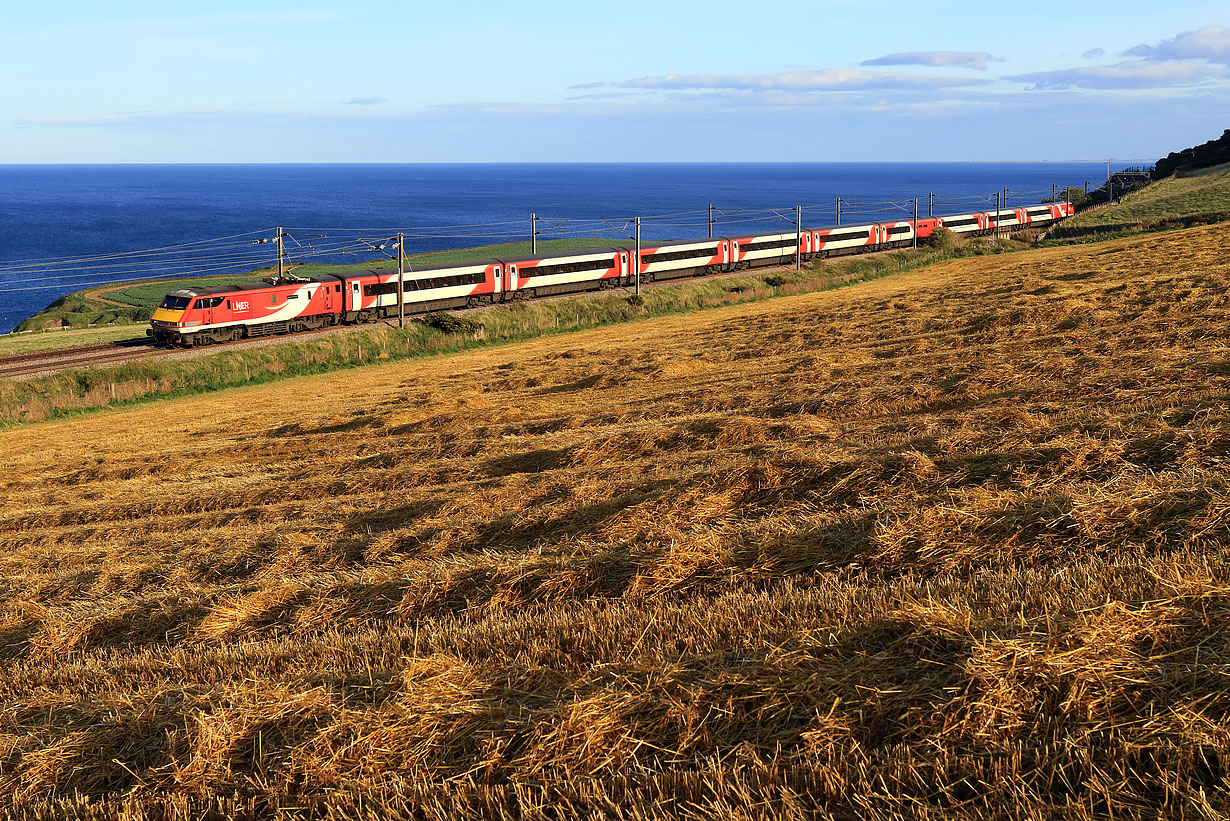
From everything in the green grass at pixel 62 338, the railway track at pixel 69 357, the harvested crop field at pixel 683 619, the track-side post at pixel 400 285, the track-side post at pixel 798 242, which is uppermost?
the track-side post at pixel 798 242

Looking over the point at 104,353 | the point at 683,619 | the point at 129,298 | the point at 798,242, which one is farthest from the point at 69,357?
the point at 129,298

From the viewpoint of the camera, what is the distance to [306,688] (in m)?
5.45

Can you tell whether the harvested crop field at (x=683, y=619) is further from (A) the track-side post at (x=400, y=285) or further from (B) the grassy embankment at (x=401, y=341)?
(A) the track-side post at (x=400, y=285)

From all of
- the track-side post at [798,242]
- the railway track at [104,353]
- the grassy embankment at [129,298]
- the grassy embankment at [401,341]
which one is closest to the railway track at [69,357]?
the railway track at [104,353]

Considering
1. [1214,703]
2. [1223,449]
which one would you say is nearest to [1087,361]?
[1223,449]

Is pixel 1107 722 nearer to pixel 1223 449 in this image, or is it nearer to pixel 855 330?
pixel 1223 449

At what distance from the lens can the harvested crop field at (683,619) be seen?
4.09m

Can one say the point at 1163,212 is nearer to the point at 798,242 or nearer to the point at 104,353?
the point at 798,242

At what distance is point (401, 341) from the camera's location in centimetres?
4169

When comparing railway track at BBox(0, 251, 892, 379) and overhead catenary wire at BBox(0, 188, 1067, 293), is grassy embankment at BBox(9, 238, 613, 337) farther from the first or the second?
railway track at BBox(0, 251, 892, 379)

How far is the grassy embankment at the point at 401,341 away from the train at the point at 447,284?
10.2 feet

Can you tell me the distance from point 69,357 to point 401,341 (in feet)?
44.9

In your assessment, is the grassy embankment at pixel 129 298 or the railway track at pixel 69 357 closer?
the railway track at pixel 69 357

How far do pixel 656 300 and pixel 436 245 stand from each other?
259 feet
